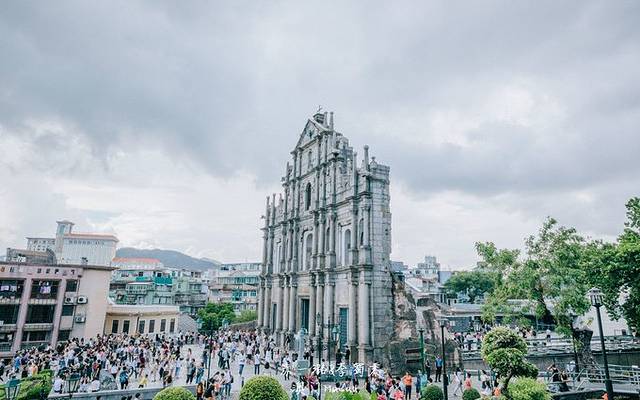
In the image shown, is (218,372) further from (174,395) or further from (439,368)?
(439,368)

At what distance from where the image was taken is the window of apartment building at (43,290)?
37.1m

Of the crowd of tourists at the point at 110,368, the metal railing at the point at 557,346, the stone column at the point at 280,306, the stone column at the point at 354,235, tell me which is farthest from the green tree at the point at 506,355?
the stone column at the point at 280,306

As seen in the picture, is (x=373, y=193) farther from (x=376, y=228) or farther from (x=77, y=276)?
(x=77, y=276)

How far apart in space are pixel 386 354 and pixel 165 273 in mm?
60099

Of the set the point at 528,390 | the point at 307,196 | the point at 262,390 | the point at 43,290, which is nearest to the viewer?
the point at 262,390

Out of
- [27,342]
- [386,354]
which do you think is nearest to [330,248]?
[386,354]

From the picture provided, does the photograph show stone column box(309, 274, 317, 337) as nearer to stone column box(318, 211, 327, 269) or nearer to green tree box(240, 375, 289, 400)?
stone column box(318, 211, 327, 269)

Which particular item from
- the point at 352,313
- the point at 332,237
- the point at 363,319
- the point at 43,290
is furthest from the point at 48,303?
the point at 363,319

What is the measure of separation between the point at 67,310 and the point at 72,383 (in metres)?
21.5

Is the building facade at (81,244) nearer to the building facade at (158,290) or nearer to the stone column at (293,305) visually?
the building facade at (158,290)

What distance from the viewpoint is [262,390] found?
1407cm

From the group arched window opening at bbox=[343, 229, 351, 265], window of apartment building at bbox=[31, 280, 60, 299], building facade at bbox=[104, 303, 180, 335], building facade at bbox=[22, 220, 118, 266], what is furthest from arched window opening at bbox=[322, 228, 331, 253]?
building facade at bbox=[22, 220, 118, 266]

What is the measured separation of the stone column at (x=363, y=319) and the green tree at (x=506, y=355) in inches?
446

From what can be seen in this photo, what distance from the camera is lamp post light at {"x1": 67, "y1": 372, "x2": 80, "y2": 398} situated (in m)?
18.9
